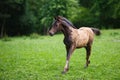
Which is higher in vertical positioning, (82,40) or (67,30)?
(67,30)

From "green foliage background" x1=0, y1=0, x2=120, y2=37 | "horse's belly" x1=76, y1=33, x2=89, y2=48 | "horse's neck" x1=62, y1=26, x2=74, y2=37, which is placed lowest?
"green foliage background" x1=0, y1=0, x2=120, y2=37

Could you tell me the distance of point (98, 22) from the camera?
5509 centimetres

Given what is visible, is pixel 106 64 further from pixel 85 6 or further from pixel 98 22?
pixel 85 6

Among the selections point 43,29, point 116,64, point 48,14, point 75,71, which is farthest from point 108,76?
point 43,29

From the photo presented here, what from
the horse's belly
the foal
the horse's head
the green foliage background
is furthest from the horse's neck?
the green foliage background

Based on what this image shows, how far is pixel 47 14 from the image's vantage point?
4312 centimetres

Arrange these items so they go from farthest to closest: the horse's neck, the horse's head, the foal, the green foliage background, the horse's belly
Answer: the green foliage background → the horse's belly → the horse's neck → the foal → the horse's head

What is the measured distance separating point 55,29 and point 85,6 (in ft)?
174

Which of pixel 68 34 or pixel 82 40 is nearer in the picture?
pixel 68 34

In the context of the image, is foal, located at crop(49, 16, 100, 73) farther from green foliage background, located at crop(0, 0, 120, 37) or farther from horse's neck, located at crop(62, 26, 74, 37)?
green foliage background, located at crop(0, 0, 120, 37)

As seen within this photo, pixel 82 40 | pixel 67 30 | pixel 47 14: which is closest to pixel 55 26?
pixel 67 30

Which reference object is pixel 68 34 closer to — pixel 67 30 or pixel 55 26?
pixel 67 30

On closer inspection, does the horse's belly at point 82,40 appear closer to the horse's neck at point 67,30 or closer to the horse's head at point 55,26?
the horse's neck at point 67,30

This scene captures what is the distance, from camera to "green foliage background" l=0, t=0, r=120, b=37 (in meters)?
42.6
